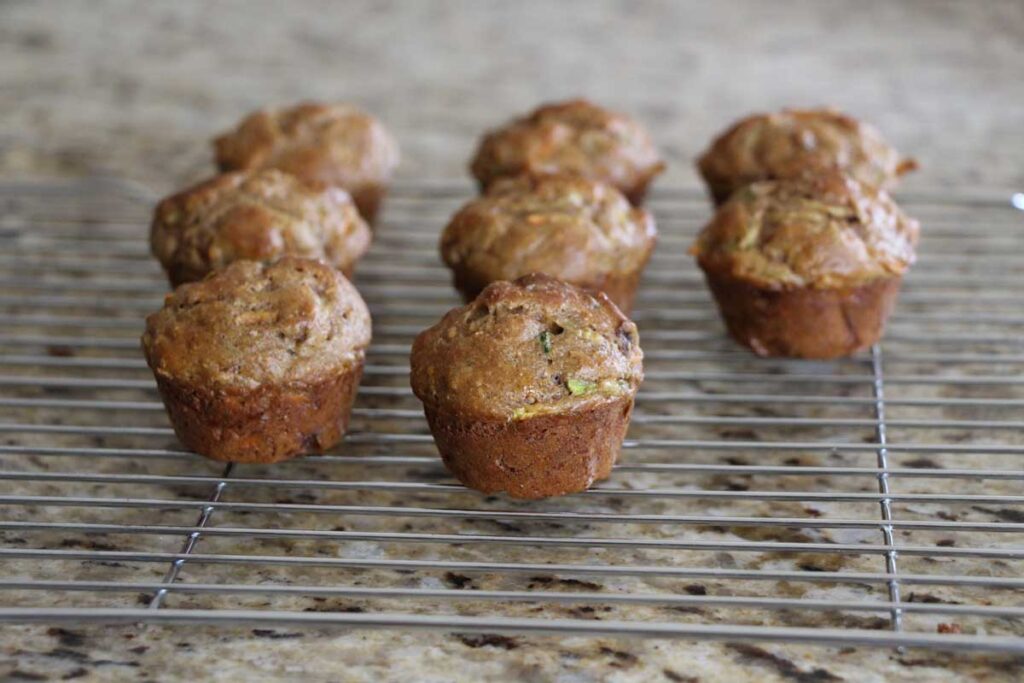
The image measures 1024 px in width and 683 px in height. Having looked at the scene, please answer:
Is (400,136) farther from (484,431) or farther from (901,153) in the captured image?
(484,431)

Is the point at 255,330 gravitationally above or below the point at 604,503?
above

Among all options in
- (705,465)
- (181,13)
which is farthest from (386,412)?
(181,13)

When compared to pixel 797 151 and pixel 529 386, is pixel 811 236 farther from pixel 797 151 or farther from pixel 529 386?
pixel 529 386

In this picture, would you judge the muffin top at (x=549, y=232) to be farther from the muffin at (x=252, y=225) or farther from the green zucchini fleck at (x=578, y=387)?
the green zucchini fleck at (x=578, y=387)

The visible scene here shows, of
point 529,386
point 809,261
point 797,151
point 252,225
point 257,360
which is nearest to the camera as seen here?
point 529,386

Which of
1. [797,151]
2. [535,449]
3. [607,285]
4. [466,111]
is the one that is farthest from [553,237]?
[466,111]

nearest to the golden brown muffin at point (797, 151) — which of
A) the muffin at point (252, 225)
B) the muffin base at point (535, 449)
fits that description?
the muffin at point (252, 225)

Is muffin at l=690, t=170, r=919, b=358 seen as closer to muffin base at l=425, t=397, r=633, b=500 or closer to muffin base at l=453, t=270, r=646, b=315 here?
muffin base at l=453, t=270, r=646, b=315

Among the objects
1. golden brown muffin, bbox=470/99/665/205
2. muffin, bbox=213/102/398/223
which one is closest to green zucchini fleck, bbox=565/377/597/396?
golden brown muffin, bbox=470/99/665/205
